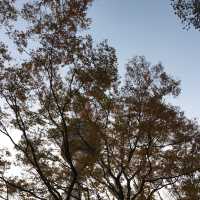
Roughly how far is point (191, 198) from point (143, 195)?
3066 mm

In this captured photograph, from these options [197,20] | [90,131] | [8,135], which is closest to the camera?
[197,20]

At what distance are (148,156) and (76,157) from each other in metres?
3.80

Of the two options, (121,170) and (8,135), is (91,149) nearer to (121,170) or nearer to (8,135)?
(121,170)

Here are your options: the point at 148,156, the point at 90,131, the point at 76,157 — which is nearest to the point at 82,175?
the point at 76,157

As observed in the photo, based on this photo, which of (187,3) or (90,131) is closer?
(187,3)

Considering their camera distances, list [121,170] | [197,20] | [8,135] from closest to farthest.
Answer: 1. [197,20]
2. [8,135]
3. [121,170]

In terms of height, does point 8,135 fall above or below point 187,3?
below

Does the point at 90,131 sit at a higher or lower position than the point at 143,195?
higher

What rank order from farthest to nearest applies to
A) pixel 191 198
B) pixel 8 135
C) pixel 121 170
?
pixel 191 198 < pixel 121 170 < pixel 8 135

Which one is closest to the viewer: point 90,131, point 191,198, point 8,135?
point 8,135

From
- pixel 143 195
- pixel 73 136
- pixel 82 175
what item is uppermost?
pixel 73 136

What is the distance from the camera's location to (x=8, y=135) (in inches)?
534

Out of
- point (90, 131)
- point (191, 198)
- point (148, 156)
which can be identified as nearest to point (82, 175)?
point (90, 131)

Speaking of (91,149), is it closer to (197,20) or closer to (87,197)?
(87,197)
